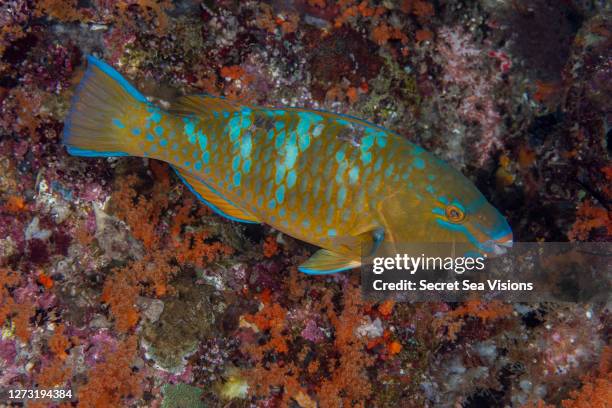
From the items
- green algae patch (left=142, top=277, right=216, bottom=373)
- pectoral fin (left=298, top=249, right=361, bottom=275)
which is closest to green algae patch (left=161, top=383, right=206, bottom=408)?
green algae patch (left=142, top=277, right=216, bottom=373)

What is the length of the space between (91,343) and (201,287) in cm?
104

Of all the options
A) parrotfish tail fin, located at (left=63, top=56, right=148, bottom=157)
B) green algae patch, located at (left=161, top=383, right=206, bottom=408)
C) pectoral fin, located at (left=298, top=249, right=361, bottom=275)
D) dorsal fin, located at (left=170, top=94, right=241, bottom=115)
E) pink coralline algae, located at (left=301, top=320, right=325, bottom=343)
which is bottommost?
green algae patch, located at (left=161, top=383, right=206, bottom=408)

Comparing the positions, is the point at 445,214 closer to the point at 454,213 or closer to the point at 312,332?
the point at 454,213

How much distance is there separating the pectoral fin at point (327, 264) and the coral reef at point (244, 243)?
0.84 metres

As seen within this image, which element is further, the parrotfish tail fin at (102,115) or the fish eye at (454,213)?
the parrotfish tail fin at (102,115)

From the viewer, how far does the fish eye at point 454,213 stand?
2.89 m

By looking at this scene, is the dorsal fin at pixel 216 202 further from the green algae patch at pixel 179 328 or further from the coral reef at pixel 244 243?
the green algae patch at pixel 179 328

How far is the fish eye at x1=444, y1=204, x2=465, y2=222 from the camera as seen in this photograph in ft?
9.49

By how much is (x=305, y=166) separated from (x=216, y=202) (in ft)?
2.94

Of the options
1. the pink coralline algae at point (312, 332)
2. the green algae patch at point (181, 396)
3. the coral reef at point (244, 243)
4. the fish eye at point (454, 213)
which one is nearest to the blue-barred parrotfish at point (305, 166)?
the fish eye at point (454, 213)

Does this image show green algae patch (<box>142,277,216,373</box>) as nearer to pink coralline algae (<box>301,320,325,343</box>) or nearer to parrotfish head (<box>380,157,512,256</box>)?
pink coralline algae (<box>301,320,325,343</box>)

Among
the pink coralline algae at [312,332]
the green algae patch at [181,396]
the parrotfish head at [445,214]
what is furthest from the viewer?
the pink coralline algae at [312,332]

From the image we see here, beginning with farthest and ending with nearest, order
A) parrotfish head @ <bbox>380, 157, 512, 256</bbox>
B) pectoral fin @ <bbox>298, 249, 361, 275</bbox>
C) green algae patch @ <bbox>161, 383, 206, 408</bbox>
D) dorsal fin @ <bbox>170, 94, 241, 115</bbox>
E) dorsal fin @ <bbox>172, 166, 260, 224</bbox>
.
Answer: green algae patch @ <bbox>161, 383, 206, 408</bbox>, dorsal fin @ <bbox>172, 166, 260, 224</bbox>, dorsal fin @ <bbox>170, 94, 241, 115</bbox>, pectoral fin @ <bbox>298, 249, 361, 275</bbox>, parrotfish head @ <bbox>380, 157, 512, 256</bbox>

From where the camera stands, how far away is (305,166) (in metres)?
3.08
